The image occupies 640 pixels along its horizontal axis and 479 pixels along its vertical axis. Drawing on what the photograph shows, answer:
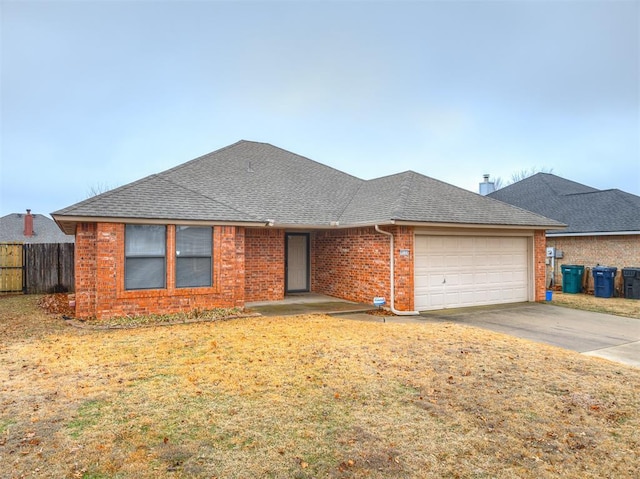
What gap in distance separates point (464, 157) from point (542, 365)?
102ft

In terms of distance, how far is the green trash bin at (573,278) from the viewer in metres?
15.3

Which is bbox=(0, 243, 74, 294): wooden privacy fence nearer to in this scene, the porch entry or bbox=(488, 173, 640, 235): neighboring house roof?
the porch entry

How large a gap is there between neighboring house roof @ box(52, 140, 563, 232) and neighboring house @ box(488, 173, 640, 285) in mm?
3899

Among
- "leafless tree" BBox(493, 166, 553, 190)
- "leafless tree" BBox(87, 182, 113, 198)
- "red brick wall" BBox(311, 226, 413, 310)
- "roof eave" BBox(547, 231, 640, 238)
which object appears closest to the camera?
"red brick wall" BBox(311, 226, 413, 310)

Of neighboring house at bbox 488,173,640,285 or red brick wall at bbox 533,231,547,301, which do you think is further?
neighboring house at bbox 488,173,640,285

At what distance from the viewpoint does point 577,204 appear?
17.9 meters

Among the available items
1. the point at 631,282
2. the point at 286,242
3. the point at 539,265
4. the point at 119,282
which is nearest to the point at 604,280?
the point at 631,282

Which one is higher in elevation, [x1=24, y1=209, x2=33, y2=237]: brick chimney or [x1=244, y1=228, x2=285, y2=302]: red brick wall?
[x1=24, y1=209, x2=33, y2=237]: brick chimney

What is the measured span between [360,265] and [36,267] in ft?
41.8

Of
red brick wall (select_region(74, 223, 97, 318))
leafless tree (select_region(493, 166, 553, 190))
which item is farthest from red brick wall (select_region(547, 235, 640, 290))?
leafless tree (select_region(493, 166, 553, 190))

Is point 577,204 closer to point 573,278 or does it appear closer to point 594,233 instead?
point 594,233

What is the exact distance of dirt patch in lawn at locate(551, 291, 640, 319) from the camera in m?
11.2

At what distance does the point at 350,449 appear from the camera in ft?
11.6

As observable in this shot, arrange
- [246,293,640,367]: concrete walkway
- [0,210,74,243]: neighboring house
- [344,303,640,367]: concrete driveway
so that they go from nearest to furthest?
[344,303,640,367]: concrete driveway → [246,293,640,367]: concrete walkway → [0,210,74,243]: neighboring house
